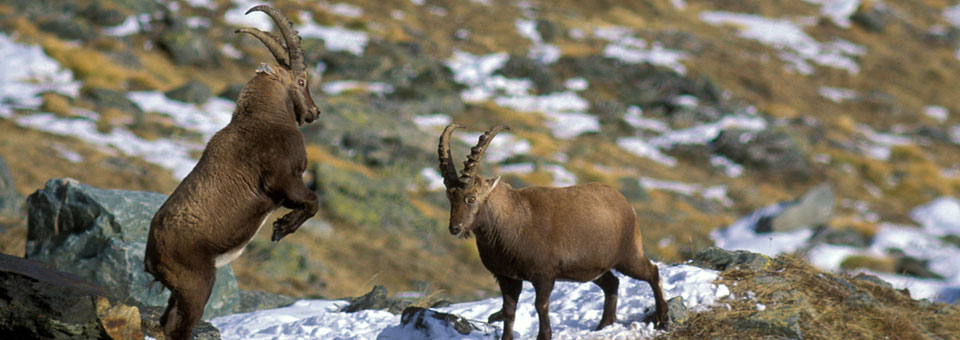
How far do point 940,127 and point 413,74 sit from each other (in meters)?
37.3

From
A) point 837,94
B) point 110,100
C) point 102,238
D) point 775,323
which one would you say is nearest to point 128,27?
point 110,100

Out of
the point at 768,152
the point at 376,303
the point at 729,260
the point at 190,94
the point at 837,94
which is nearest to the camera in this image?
the point at 729,260

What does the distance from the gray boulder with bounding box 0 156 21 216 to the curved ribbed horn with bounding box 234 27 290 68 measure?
13.4m

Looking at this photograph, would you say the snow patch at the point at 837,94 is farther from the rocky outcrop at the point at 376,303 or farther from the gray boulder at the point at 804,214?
the rocky outcrop at the point at 376,303

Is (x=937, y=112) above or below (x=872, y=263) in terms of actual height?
below

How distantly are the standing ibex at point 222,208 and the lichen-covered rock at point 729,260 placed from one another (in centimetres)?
584

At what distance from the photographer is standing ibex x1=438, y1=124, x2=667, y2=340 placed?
7.32m

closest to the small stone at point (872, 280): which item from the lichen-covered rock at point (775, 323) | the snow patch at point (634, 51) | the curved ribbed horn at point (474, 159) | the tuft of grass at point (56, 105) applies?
the lichen-covered rock at point (775, 323)

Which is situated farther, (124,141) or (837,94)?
(837,94)

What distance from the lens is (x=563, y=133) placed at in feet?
140

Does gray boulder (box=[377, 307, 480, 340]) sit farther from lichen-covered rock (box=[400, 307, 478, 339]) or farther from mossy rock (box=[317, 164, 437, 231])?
mossy rock (box=[317, 164, 437, 231])

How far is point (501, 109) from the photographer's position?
146ft

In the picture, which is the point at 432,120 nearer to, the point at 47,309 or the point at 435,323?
the point at 435,323

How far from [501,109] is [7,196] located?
2972 centimetres
